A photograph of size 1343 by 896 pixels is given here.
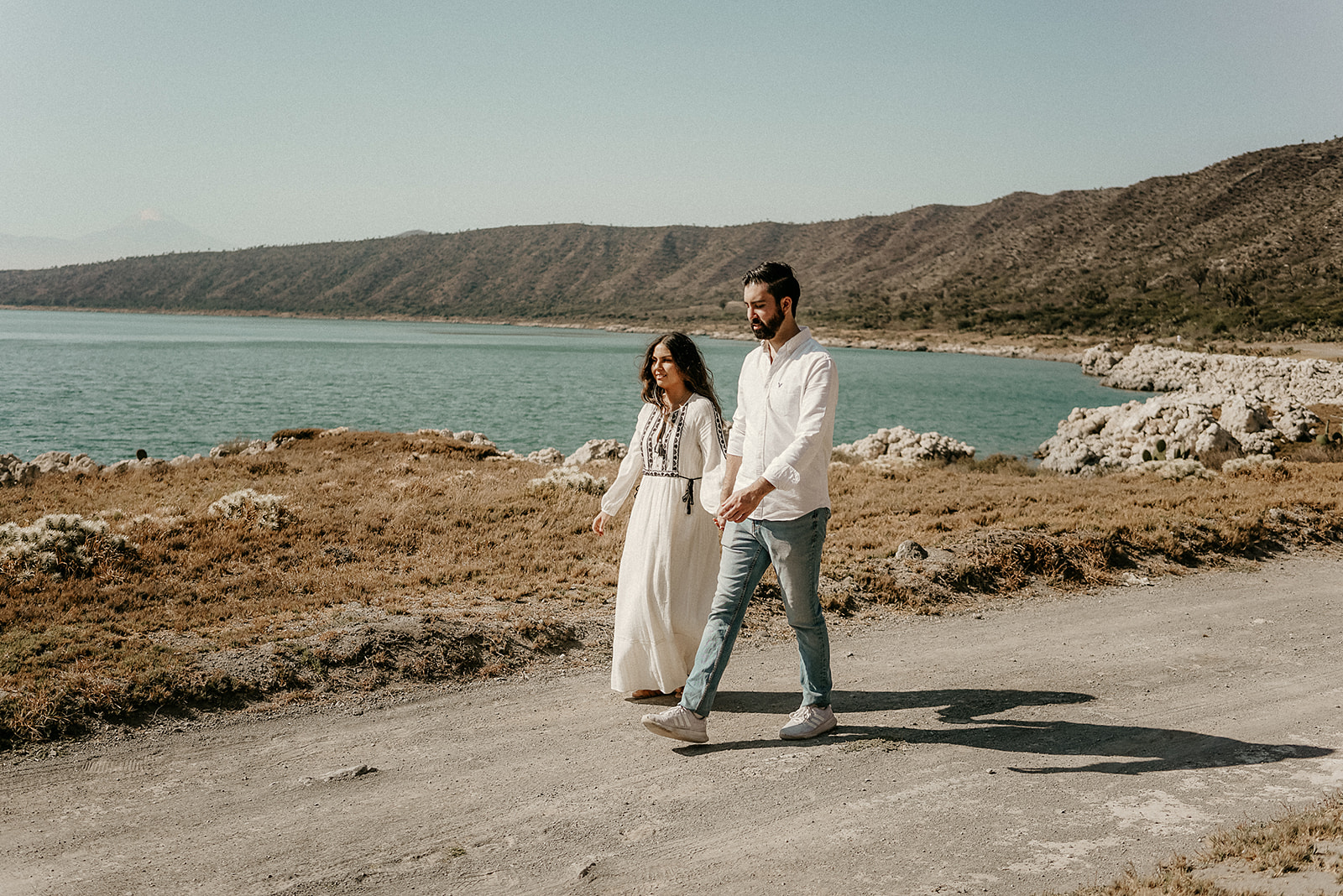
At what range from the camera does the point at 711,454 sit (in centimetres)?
516

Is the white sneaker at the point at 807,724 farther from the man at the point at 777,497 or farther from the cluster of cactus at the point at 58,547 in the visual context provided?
the cluster of cactus at the point at 58,547

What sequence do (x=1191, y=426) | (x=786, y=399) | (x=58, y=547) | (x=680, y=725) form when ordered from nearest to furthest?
(x=786, y=399), (x=680, y=725), (x=58, y=547), (x=1191, y=426)

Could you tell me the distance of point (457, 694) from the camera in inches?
220

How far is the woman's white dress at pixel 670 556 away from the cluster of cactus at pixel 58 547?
556 cm

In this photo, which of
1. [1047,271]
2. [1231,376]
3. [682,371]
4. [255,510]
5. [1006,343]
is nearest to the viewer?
[682,371]

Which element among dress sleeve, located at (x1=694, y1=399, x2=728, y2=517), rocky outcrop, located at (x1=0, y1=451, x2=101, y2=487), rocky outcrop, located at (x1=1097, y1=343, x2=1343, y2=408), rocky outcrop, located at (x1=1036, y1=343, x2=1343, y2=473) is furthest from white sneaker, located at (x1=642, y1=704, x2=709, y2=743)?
rocky outcrop, located at (x1=1097, y1=343, x2=1343, y2=408)

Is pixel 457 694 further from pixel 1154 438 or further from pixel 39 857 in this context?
pixel 1154 438

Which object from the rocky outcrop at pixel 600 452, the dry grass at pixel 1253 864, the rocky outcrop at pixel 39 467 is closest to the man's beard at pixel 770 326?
the dry grass at pixel 1253 864

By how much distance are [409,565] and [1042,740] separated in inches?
241

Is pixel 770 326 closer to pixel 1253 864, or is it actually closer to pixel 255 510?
pixel 1253 864

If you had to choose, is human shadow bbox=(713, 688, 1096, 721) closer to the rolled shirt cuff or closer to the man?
the man

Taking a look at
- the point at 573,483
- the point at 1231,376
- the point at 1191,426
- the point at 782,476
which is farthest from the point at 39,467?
the point at 1231,376

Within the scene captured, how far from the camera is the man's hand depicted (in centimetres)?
420

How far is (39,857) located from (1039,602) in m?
7.21
